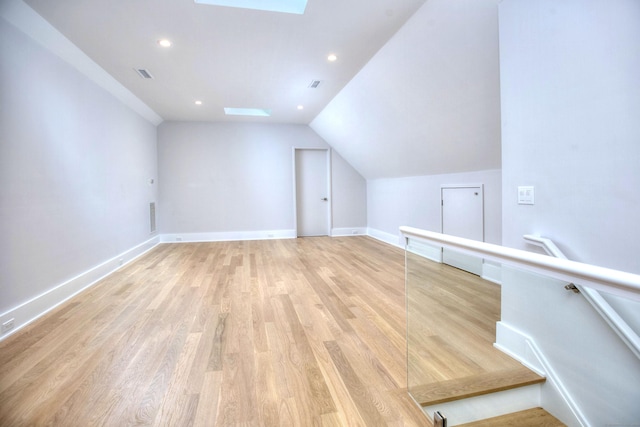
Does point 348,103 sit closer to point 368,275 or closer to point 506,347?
point 368,275

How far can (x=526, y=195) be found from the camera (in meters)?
1.95

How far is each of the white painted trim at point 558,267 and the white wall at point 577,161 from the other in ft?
0.82

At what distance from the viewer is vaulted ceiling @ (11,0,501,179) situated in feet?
8.70

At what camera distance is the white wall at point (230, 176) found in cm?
680

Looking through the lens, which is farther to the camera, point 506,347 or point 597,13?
point 506,347

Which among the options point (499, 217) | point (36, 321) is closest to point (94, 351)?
point (36, 321)

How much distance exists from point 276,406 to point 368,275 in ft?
8.69

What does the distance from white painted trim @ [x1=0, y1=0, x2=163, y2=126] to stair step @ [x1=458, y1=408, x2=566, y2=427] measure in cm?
432

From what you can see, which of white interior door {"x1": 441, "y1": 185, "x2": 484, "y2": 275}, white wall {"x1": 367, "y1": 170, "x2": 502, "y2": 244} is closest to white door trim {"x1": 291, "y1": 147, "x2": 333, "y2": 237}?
white wall {"x1": 367, "y1": 170, "x2": 502, "y2": 244}

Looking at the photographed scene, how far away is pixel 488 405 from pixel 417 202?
392 cm

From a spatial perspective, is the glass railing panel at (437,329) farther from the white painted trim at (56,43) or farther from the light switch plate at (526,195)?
the white painted trim at (56,43)

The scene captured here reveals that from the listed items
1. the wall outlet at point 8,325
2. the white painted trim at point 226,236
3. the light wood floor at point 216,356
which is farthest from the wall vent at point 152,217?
the wall outlet at point 8,325

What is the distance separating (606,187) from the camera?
152 cm

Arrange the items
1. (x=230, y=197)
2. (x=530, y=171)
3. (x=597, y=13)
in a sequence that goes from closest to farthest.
→ (x=597, y=13)
(x=530, y=171)
(x=230, y=197)
